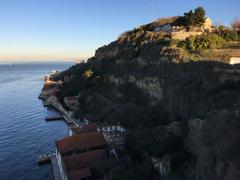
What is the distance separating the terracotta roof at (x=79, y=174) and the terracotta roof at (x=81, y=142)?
16.6 ft

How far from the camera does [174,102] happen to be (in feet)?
125

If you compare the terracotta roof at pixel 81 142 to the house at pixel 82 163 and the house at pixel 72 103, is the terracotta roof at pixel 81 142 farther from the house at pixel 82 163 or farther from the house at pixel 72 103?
the house at pixel 72 103

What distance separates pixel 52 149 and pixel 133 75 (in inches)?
685

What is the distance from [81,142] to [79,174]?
657 cm

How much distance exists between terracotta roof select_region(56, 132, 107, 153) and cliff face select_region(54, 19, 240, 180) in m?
4.65

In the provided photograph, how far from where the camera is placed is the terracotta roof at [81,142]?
113 feet

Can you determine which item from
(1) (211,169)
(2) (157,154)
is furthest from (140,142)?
(1) (211,169)

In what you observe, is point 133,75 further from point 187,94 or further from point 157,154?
point 157,154

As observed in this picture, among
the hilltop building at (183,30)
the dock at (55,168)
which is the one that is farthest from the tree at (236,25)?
the dock at (55,168)

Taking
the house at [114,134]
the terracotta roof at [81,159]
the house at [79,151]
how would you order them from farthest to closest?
the house at [114,134] → the terracotta roof at [81,159] → the house at [79,151]

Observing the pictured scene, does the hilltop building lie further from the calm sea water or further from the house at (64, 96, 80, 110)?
the calm sea water

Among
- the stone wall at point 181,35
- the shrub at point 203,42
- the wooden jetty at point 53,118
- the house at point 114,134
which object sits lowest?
the wooden jetty at point 53,118

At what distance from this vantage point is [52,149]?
1666 inches

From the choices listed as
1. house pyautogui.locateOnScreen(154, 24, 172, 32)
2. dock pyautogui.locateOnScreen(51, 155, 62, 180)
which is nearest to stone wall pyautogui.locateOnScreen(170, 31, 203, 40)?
house pyautogui.locateOnScreen(154, 24, 172, 32)
